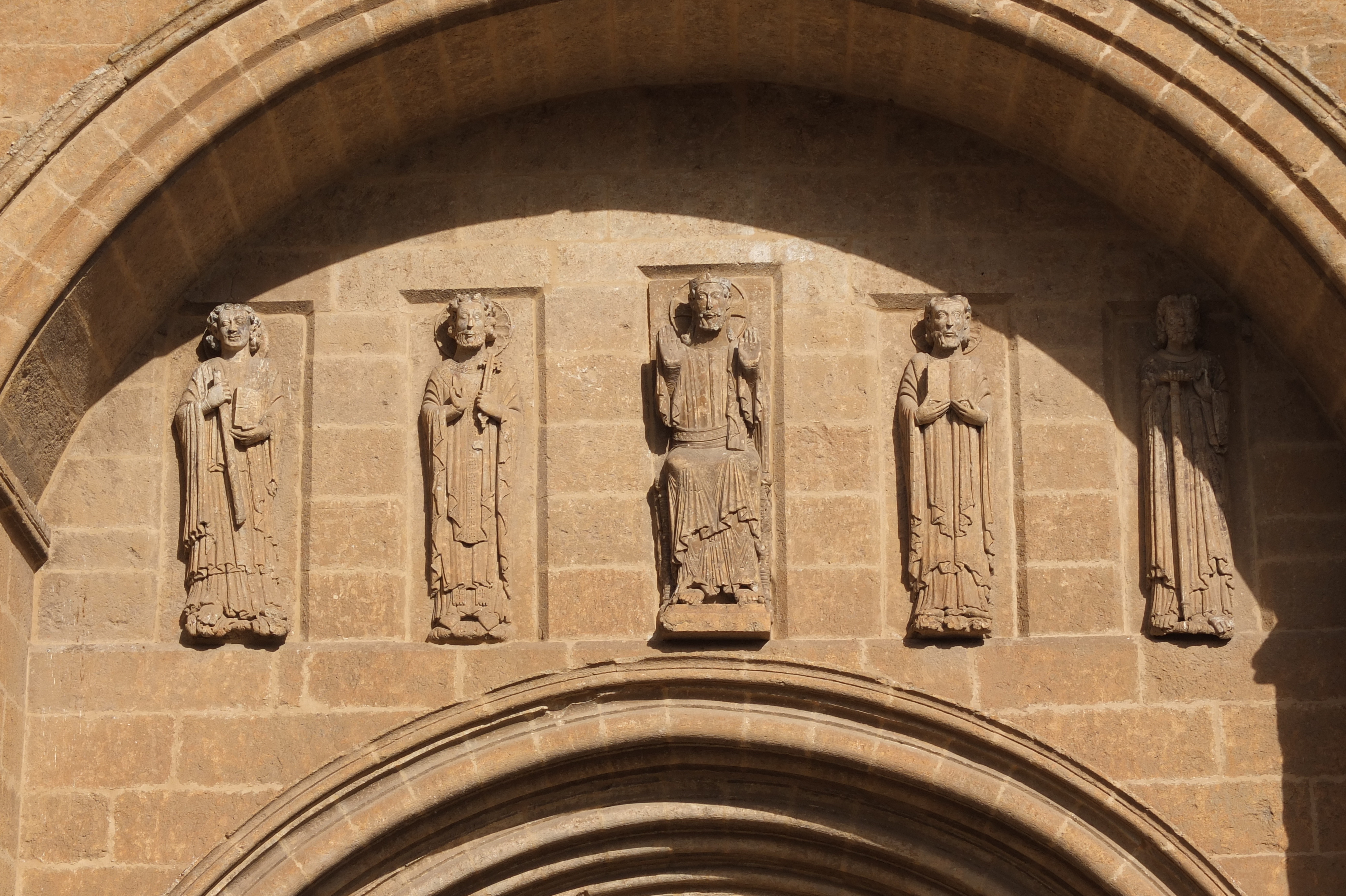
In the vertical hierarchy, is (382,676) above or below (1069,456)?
below

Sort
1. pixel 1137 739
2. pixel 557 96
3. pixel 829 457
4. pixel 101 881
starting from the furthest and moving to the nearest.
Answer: pixel 557 96
pixel 829 457
pixel 1137 739
pixel 101 881

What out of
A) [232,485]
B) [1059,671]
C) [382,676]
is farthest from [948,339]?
[232,485]

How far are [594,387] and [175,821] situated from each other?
2288 mm

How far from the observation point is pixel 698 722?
9445 mm

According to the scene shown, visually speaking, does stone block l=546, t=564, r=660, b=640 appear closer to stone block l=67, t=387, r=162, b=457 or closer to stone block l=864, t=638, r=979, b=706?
stone block l=864, t=638, r=979, b=706

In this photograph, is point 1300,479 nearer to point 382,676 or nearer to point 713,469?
point 713,469

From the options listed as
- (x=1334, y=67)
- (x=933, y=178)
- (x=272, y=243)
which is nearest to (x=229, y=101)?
(x=272, y=243)

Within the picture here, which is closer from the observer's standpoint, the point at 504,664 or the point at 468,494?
the point at 504,664

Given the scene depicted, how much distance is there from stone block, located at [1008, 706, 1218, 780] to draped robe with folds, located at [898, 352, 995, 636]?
18.5 inches

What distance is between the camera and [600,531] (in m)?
9.74

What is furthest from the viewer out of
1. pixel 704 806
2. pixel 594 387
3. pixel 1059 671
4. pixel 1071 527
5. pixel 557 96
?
pixel 557 96

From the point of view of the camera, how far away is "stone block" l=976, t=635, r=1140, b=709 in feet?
31.0

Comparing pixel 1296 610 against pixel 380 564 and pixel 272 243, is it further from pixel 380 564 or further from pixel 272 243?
pixel 272 243

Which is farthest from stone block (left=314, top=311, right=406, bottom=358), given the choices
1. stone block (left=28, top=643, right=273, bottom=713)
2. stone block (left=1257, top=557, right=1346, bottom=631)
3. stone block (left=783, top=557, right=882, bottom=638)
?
stone block (left=1257, top=557, right=1346, bottom=631)
